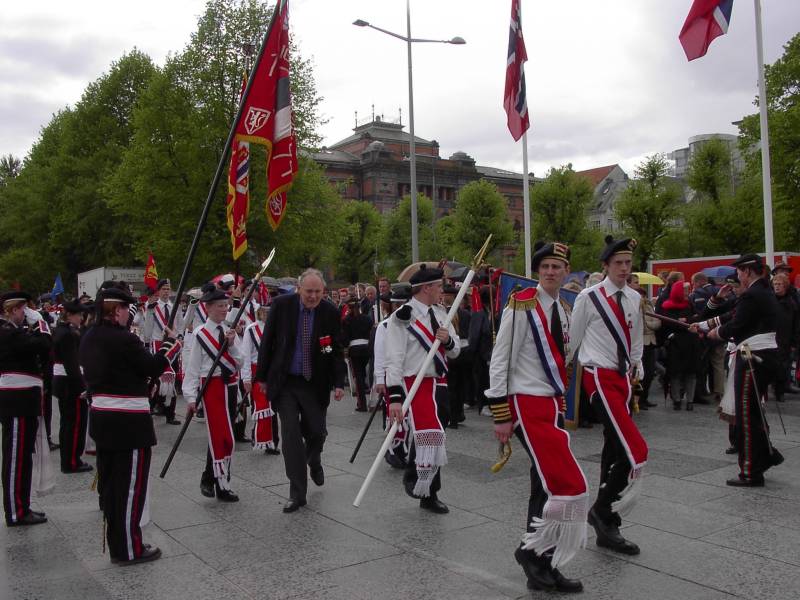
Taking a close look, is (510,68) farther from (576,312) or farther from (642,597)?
(642,597)

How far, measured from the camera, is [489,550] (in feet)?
17.6

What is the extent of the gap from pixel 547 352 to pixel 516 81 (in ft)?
35.2

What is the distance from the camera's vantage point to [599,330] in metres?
5.41

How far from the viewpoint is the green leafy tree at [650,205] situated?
44781 millimetres

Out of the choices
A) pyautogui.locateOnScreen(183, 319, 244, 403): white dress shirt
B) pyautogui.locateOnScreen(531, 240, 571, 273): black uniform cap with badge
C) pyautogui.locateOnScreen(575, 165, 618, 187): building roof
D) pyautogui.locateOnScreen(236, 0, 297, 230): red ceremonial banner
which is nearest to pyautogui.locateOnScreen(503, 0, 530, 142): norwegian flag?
pyautogui.locateOnScreen(236, 0, 297, 230): red ceremonial banner

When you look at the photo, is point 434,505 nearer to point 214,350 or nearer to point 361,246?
point 214,350

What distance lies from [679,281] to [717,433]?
12.2 ft

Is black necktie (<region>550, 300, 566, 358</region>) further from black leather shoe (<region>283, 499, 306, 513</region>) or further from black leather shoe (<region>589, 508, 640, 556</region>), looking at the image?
black leather shoe (<region>283, 499, 306, 513</region>)

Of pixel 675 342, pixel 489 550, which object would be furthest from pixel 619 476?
pixel 675 342

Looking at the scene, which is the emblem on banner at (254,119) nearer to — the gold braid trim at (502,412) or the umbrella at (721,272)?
the gold braid trim at (502,412)

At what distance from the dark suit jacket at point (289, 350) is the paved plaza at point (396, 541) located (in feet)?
3.52

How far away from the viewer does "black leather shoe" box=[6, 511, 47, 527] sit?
637 centimetres

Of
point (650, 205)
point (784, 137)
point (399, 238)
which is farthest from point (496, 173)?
point (784, 137)

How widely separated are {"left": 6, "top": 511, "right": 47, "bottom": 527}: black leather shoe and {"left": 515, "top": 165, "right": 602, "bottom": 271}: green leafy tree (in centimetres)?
4546
